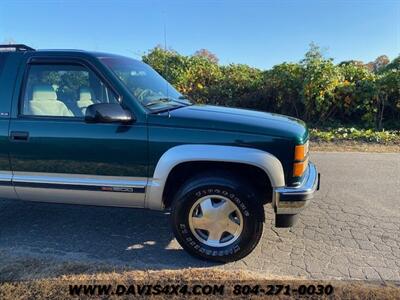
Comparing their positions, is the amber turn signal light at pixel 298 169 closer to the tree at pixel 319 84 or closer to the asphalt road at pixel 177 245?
the asphalt road at pixel 177 245

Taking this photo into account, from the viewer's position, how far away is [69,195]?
3855 millimetres

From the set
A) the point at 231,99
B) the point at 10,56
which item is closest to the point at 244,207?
the point at 10,56

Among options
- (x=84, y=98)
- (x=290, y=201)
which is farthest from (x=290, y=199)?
(x=84, y=98)

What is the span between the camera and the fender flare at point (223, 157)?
344 cm

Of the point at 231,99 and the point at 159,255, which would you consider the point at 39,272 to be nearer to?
the point at 159,255

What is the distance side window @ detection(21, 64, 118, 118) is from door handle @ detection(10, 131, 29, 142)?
0.19 metres

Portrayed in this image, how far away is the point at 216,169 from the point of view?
3672 mm

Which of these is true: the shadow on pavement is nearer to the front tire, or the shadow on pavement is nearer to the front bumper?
the front tire

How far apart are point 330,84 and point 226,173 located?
7.59 meters

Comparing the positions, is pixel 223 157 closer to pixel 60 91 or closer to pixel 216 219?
pixel 216 219

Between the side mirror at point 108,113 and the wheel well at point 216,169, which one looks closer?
the side mirror at point 108,113

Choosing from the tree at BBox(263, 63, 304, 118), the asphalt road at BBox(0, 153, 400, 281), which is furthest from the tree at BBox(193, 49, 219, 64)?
the asphalt road at BBox(0, 153, 400, 281)

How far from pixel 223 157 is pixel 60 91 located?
1770 millimetres

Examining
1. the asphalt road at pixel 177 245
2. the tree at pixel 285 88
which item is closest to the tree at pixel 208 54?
the tree at pixel 285 88
